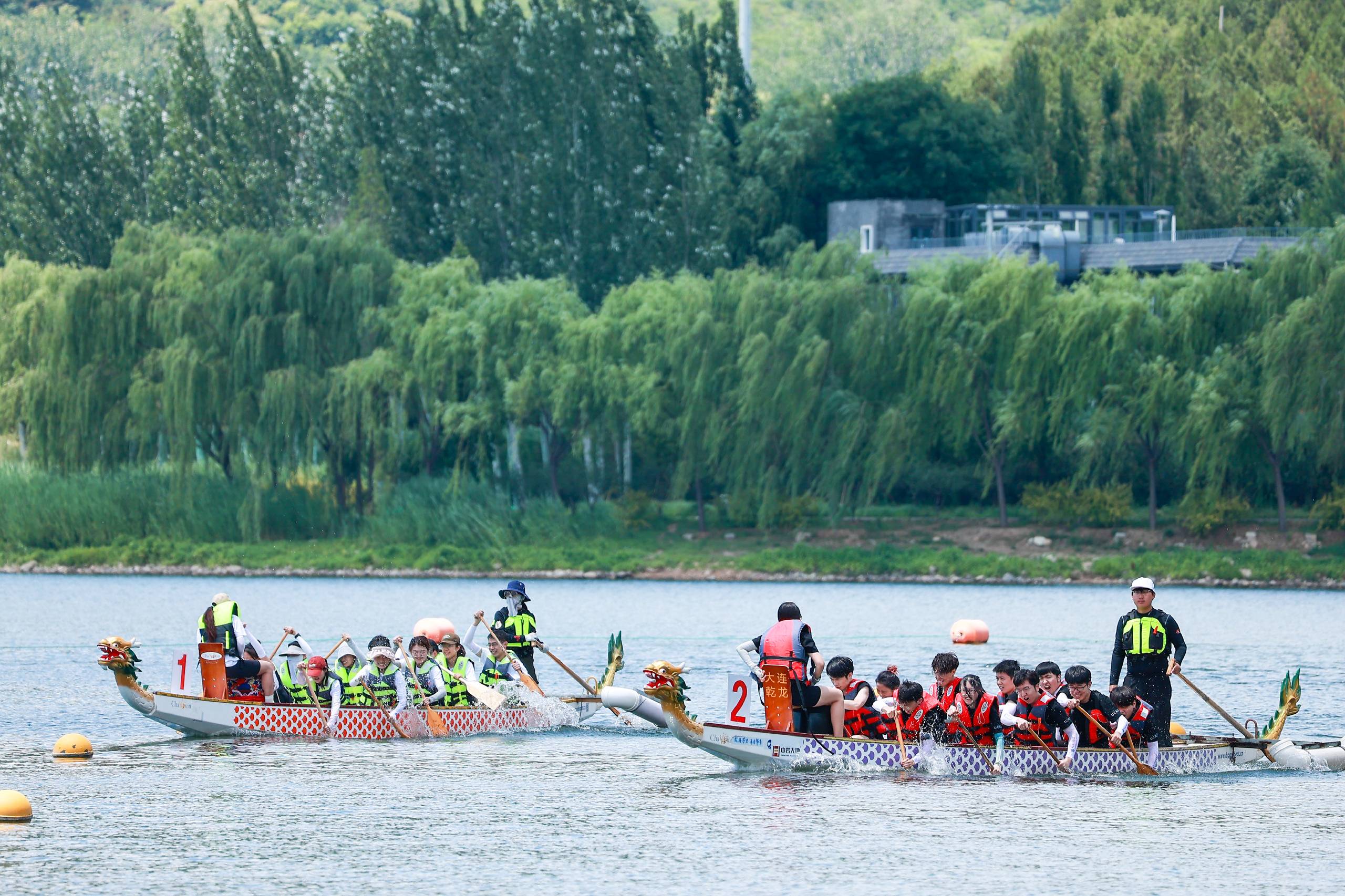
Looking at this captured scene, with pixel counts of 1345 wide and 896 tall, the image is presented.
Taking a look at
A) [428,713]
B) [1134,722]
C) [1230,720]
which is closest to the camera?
[1134,722]

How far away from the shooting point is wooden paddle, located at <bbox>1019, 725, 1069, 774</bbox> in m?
23.3

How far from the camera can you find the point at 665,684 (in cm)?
2262

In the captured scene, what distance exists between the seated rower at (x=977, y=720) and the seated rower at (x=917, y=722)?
0.16m

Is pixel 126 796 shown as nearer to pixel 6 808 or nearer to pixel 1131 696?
pixel 6 808

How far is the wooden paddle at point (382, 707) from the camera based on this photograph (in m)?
27.0

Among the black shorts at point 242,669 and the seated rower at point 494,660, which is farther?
the seated rower at point 494,660

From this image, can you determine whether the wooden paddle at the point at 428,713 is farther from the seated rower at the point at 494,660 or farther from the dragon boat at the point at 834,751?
the dragon boat at the point at 834,751

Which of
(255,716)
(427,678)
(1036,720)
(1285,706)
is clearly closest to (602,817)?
(1036,720)

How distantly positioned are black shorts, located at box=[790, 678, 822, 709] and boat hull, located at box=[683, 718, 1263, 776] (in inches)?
14.6

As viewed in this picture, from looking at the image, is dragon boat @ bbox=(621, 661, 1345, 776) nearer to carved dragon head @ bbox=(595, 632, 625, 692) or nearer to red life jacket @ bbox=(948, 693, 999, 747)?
red life jacket @ bbox=(948, 693, 999, 747)

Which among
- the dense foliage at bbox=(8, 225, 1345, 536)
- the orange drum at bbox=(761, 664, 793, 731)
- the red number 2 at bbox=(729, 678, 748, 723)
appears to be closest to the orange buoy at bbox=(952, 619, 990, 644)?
the dense foliage at bbox=(8, 225, 1345, 536)

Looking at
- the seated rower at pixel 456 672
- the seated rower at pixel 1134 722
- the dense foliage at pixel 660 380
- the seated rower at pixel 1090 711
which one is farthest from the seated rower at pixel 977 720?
the dense foliage at pixel 660 380

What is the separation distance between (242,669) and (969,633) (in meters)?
20.2

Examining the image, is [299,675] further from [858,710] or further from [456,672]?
[858,710]
